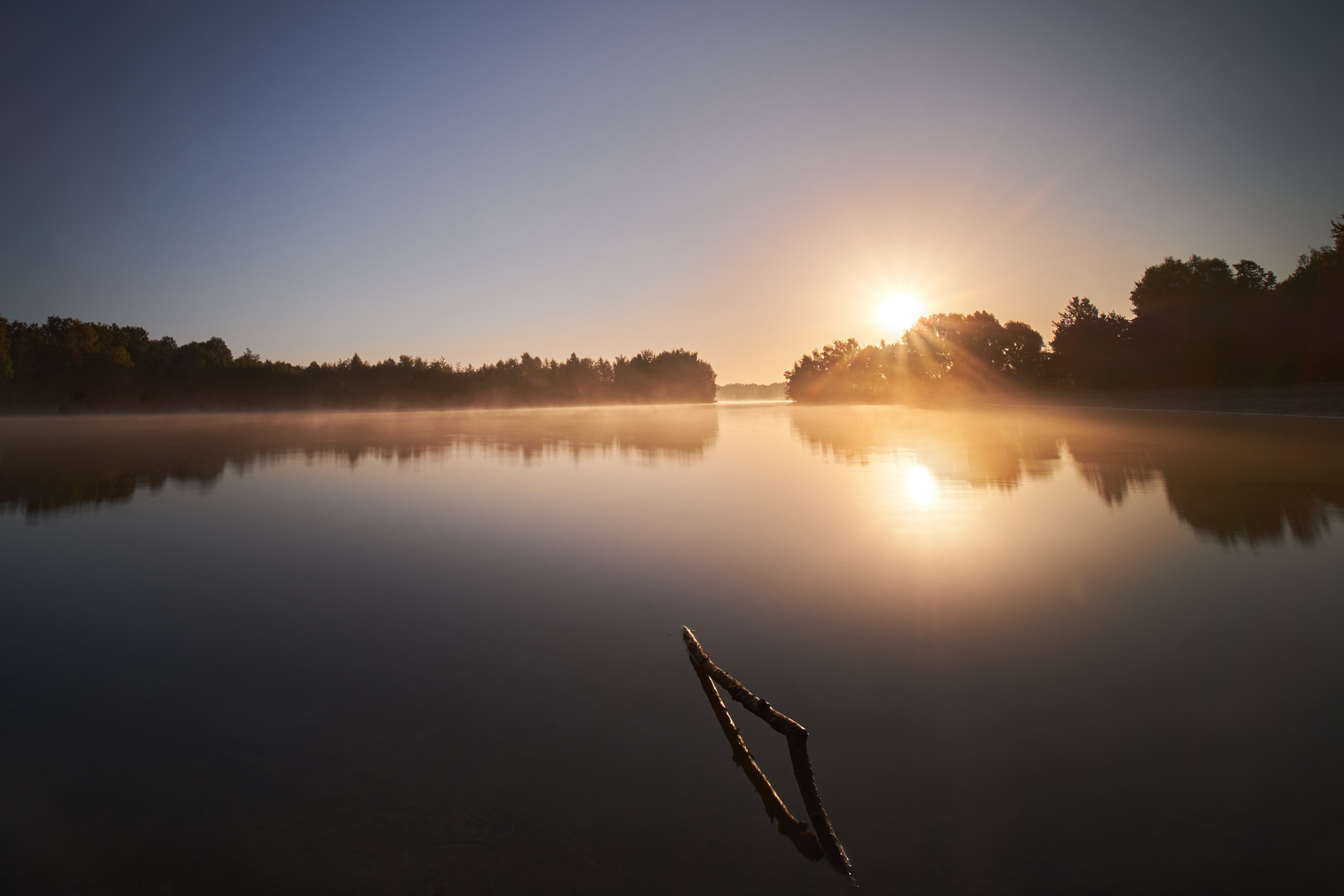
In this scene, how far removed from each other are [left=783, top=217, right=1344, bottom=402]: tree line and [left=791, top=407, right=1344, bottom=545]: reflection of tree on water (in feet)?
53.2

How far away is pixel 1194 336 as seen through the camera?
1876 inches

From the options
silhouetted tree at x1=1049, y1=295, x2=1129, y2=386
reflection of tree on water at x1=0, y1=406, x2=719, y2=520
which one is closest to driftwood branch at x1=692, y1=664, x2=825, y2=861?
reflection of tree on water at x1=0, y1=406, x2=719, y2=520

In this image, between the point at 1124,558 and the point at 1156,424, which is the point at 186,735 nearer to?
the point at 1124,558

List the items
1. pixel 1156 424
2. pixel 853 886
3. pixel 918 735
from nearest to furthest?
pixel 853 886 → pixel 918 735 → pixel 1156 424

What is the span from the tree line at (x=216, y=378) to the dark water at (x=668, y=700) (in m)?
82.2

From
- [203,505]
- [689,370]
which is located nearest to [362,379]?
[689,370]

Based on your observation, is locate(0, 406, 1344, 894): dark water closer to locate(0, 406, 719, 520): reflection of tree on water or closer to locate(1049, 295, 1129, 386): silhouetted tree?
locate(0, 406, 719, 520): reflection of tree on water

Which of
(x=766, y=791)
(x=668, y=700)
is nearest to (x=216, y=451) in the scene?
(x=668, y=700)

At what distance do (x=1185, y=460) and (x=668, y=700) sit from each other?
60.2ft

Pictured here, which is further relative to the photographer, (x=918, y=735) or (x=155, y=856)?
(x=918, y=735)

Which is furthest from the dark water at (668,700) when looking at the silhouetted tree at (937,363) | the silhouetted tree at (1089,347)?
the silhouetted tree at (937,363)

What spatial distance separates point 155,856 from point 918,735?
13.1ft

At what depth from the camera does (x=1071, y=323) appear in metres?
63.6

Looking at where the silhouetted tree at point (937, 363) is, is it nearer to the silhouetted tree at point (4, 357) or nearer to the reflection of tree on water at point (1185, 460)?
the reflection of tree on water at point (1185, 460)
